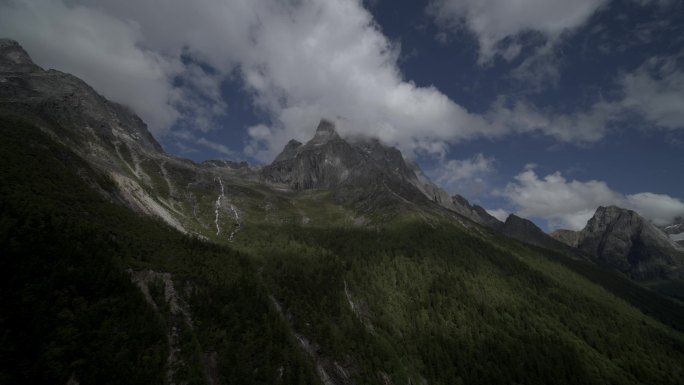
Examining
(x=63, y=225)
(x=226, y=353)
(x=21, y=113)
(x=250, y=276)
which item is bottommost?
(x=226, y=353)

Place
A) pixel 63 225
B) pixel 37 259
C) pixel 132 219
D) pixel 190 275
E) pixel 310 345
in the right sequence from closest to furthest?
pixel 37 259 → pixel 63 225 → pixel 190 275 → pixel 132 219 → pixel 310 345

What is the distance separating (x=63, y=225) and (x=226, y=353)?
135ft

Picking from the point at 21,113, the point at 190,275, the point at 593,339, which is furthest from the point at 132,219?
the point at 593,339

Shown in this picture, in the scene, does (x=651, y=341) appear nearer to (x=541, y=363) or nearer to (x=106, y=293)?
(x=541, y=363)

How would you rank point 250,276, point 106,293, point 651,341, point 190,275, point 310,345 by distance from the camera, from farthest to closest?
point 651,341 < point 250,276 < point 310,345 < point 190,275 < point 106,293

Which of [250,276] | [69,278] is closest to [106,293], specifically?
[69,278]

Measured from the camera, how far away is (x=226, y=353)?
68.6 m

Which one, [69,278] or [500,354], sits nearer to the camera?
[69,278]

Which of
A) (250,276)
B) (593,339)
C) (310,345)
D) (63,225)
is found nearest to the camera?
(63,225)

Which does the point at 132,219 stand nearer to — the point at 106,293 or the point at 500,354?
the point at 106,293

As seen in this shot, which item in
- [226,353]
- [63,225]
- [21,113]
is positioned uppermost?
[21,113]

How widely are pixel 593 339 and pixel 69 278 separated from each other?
22672 cm

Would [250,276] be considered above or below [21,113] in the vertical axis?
below

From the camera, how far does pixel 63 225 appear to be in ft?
212
